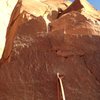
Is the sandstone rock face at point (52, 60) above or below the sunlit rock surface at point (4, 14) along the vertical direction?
below

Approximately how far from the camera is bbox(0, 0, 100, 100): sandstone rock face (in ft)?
28.6

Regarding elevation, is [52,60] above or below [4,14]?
below

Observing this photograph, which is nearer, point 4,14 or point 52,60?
point 52,60

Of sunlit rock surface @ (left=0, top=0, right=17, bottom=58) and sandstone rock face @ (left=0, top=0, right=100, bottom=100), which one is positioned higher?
sunlit rock surface @ (left=0, top=0, right=17, bottom=58)

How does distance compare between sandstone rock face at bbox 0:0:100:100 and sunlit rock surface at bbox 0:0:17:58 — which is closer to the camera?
sandstone rock face at bbox 0:0:100:100

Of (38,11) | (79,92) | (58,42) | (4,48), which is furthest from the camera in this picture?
(38,11)

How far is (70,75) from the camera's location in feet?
28.9

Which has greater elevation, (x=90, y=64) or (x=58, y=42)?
(x=58, y=42)

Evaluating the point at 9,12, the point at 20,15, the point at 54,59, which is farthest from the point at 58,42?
the point at 9,12

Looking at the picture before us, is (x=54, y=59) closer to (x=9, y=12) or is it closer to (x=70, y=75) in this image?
(x=70, y=75)

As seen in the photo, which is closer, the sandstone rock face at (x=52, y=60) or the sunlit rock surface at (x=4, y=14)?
the sandstone rock face at (x=52, y=60)

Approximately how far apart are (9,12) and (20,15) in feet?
3.59

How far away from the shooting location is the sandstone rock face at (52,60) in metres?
8.71

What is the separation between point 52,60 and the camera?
9.03 meters
